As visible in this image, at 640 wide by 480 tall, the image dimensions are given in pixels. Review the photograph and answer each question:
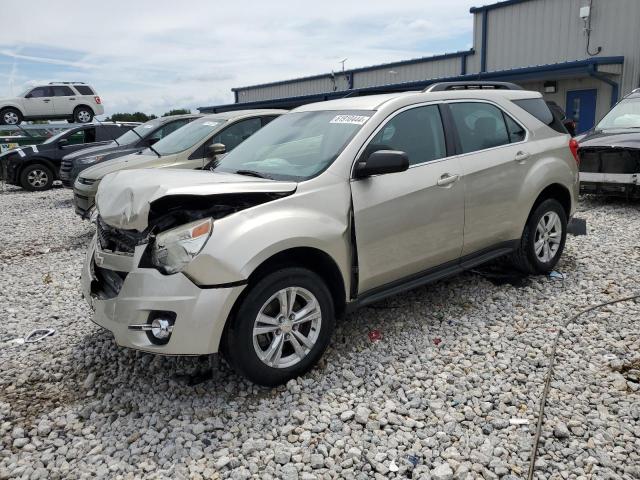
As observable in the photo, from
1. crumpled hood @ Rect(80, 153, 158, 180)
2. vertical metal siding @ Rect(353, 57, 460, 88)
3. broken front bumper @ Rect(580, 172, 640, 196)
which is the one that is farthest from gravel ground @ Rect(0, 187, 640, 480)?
vertical metal siding @ Rect(353, 57, 460, 88)

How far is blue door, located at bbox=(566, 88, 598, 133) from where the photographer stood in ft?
50.9

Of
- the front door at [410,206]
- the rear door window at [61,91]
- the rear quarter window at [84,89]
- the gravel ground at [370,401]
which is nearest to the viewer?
the gravel ground at [370,401]

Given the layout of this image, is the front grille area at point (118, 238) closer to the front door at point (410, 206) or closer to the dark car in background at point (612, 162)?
the front door at point (410, 206)

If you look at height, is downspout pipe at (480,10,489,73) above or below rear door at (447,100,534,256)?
above

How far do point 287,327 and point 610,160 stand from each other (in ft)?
25.3

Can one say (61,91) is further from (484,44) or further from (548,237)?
(548,237)

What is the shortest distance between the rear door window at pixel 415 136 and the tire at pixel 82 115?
20.7 meters

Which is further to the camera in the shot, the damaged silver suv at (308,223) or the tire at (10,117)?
the tire at (10,117)

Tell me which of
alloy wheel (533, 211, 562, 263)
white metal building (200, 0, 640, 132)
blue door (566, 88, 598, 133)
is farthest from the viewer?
blue door (566, 88, 598, 133)

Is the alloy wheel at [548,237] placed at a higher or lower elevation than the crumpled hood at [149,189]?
lower

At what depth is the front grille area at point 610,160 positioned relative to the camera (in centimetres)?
876

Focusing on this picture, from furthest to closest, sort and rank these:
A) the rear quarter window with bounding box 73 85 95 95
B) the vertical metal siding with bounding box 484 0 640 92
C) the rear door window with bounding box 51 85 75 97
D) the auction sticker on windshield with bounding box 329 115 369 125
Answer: the rear quarter window with bounding box 73 85 95 95, the rear door window with bounding box 51 85 75 97, the vertical metal siding with bounding box 484 0 640 92, the auction sticker on windshield with bounding box 329 115 369 125

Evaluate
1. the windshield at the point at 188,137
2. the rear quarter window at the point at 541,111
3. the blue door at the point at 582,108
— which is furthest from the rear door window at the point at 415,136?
the blue door at the point at 582,108

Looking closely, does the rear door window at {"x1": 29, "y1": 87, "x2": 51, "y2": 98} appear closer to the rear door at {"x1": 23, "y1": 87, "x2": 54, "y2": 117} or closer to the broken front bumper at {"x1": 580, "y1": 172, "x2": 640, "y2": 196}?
the rear door at {"x1": 23, "y1": 87, "x2": 54, "y2": 117}
